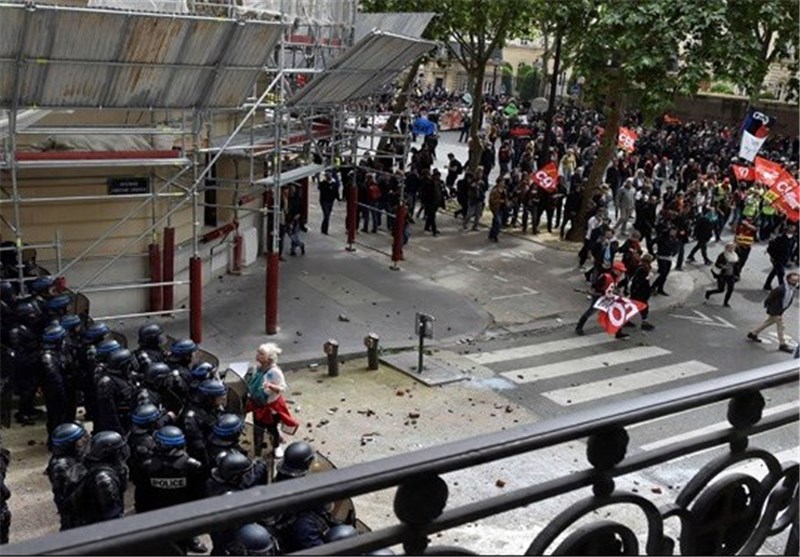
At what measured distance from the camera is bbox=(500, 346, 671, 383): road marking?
1369cm

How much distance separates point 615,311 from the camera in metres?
15.0

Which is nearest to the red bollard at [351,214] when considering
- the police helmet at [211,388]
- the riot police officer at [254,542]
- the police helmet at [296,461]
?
the police helmet at [211,388]

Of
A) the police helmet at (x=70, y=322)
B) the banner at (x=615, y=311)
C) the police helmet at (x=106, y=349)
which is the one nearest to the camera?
the police helmet at (x=106, y=349)

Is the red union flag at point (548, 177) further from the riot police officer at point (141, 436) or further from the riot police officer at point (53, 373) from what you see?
the riot police officer at point (141, 436)

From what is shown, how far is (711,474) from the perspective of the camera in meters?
2.54

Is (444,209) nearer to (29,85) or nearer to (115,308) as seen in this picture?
(115,308)

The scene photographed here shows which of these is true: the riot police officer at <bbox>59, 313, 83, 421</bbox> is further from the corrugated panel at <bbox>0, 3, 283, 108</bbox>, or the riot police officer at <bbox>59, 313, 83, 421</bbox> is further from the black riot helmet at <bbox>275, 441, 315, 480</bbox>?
the black riot helmet at <bbox>275, 441, 315, 480</bbox>

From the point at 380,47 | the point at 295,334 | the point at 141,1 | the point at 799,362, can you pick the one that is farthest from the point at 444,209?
the point at 799,362

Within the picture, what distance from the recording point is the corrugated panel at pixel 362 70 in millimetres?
15031

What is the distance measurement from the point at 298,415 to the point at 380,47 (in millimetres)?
7544

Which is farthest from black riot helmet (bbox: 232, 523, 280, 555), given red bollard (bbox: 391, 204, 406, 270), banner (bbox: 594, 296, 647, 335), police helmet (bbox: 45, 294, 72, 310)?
red bollard (bbox: 391, 204, 406, 270)

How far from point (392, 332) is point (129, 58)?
6437mm

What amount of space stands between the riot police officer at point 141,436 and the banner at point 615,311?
9159 millimetres

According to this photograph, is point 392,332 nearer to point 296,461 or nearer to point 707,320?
point 707,320
